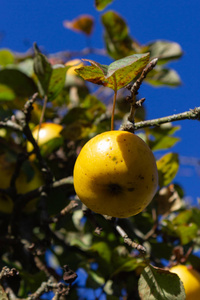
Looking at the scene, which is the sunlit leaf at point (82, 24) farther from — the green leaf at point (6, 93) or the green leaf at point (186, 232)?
the green leaf at point (186, 232)

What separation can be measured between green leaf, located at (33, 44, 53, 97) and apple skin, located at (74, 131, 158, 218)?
60cm

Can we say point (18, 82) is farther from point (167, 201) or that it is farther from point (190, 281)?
point (190, 281)

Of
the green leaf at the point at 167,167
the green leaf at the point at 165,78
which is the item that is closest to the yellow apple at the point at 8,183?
the green leaf at the point at 167,167

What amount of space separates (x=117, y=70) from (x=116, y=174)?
21 centimetres

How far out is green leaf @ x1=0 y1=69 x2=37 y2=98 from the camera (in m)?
1.55

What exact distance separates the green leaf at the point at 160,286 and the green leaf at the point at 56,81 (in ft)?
2.46

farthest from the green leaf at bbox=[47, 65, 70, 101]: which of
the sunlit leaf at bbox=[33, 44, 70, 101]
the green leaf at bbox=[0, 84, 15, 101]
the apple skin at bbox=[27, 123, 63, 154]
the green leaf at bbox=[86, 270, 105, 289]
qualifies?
the green leaf at bbox=[86, 270, 105, 289]

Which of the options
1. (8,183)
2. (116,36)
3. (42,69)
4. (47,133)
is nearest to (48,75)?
(42,69)

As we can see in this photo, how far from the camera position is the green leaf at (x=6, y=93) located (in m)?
1.61

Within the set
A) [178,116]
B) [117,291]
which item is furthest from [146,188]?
[117,291]

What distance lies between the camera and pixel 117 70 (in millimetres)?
709

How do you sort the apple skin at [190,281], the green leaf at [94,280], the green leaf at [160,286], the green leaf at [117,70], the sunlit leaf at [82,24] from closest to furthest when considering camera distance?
the green leaf at [117,70], the green leaf at [160,286], the apple skin at [190,281], the green leaf at [94,280], the sunlit leaf at [82,24]

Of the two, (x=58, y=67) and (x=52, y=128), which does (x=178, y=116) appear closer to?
(x=58, y=67)

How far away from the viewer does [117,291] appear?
4.22 feet
